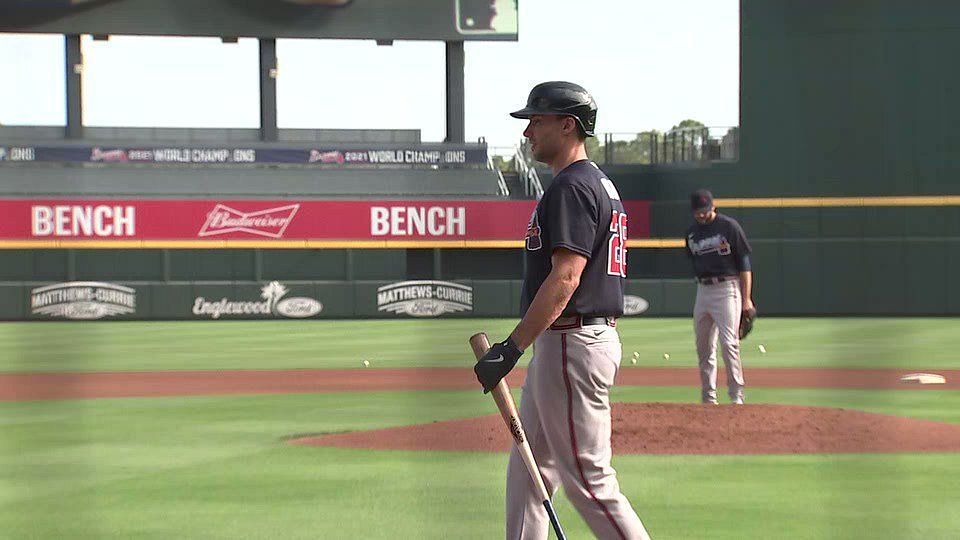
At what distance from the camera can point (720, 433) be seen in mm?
9867

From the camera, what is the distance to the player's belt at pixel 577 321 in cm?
498

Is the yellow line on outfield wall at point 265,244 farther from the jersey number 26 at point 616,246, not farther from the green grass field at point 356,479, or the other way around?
the jersey number 26 at point 616,246

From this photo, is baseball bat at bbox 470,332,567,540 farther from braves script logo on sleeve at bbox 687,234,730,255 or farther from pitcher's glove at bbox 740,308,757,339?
pitcher's glove at bbox 740,308,757,339

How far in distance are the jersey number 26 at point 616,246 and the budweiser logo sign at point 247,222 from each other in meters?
31.5

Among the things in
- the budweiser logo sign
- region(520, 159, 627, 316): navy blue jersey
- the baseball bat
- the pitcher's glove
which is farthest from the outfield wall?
region(520, 159, 627, 316): navy blue jersey

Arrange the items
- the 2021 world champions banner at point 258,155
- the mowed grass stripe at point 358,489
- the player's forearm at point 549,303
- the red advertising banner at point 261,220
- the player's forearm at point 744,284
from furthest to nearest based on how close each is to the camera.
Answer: the 2021 world champions banner at point 258,155 → the red advertising banner at point 261,220 → the player's forearm at point 744,284 → the mowed grass stripe at point 358,489 → the player's forearm at point 549,303

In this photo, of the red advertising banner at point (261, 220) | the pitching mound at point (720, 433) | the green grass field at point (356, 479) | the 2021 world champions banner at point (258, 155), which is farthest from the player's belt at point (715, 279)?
the 2021 world champions banner at point (258, 155)

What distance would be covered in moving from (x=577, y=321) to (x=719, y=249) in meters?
6.38

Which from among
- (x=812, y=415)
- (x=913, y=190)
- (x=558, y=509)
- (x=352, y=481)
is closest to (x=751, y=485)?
(x=558, y=509)

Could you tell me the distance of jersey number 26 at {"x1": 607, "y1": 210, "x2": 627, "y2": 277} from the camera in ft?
16.5

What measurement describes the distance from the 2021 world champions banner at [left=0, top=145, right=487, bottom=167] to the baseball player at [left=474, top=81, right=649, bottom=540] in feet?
112

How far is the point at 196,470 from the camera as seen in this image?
8.77m

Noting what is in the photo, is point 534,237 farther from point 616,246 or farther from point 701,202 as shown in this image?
point 701,202

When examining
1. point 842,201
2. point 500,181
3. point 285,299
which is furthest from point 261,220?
point 842,201
